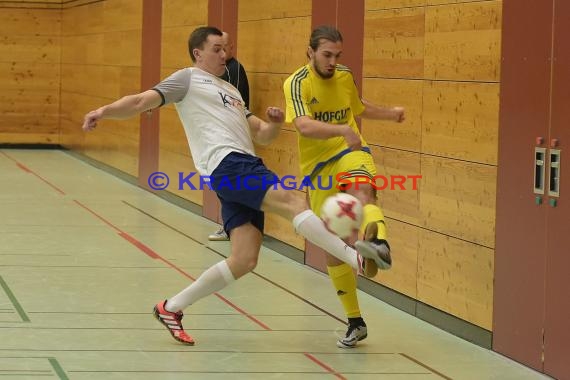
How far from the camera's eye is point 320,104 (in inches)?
245

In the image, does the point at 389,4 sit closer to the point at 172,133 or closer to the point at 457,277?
the point at 457,277

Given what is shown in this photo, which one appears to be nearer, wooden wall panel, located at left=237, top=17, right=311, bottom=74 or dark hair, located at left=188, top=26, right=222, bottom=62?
dark hair, located at left=188, top=26, right=222, bottom=62

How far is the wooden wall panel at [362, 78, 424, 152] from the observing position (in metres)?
7.30

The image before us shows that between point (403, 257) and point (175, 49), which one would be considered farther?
point (175, 49)

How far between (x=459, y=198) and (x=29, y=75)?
1507cm

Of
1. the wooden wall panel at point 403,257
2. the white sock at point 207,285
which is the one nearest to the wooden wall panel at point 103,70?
the wooden wall panel at point 403,257

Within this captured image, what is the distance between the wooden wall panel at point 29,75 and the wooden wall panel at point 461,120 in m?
14.5

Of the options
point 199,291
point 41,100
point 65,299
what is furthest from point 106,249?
point 41,100

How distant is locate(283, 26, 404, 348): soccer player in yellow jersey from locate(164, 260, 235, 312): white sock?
69cm

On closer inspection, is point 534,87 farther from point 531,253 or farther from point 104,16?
point 104,16

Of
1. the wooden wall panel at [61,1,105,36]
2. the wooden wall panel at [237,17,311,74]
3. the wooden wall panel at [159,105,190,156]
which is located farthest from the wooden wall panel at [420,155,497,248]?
the wooden wall panel at [61,1,105,36]

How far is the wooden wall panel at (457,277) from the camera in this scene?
645cm

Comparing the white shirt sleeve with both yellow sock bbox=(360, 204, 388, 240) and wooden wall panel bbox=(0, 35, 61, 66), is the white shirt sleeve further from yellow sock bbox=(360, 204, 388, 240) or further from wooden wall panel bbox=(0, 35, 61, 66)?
wooden wall panel bbox=(0, 35, 61, 66)

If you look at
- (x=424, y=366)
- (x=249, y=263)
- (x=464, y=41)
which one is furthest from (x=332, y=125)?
(x=424, y=366)
